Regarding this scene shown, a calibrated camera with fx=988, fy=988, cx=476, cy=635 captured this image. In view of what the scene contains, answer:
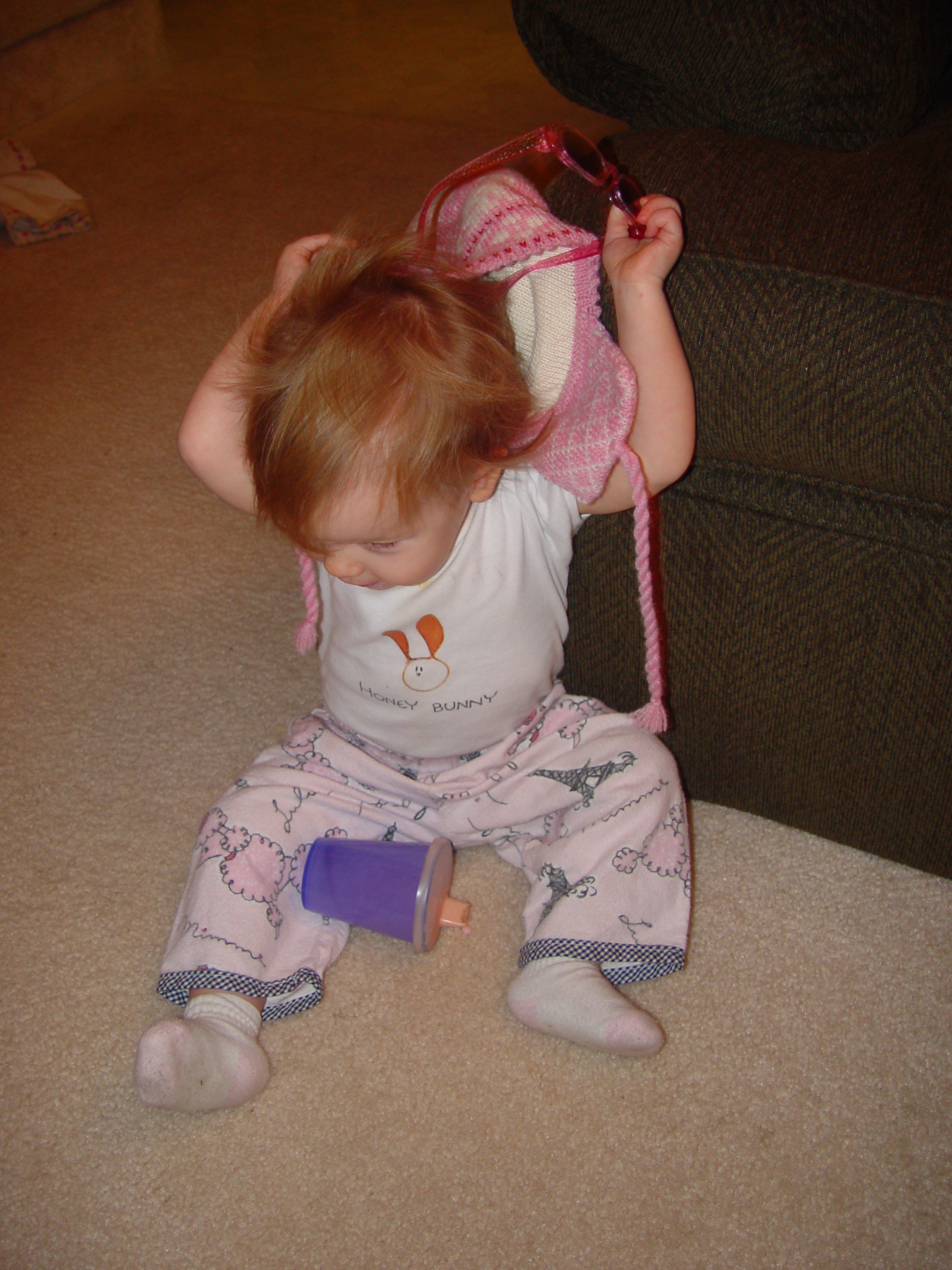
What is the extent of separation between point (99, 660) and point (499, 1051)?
0.58 m

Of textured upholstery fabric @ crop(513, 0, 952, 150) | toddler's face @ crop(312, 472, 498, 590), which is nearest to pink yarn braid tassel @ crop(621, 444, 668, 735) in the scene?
toddler's face @ crop(312, 472, 498, 590)

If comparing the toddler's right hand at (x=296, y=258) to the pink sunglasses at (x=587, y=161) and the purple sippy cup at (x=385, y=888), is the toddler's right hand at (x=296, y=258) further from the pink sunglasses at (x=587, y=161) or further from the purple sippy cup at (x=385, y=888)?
the purple sippy cup at (x=385, y=888)

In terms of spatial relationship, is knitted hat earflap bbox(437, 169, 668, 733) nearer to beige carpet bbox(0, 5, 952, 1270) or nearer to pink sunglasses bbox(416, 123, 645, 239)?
pink sunglasses bbox(416, 123, 645, 239)

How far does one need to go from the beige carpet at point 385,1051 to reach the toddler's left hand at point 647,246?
49 cm

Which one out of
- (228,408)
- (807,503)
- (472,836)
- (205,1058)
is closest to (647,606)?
(807,503)

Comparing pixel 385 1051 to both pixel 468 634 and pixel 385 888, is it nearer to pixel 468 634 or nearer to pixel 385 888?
pixel 385 888

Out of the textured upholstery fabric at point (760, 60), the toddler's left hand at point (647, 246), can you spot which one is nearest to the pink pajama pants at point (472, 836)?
the toddler's left hand at point (647, 246)

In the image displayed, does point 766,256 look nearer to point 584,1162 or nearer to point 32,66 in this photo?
point 584,1162

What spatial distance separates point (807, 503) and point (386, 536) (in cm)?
31

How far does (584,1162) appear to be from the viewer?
69cm

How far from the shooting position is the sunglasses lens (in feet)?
2.25

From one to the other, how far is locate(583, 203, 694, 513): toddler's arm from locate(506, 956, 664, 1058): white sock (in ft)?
1.23

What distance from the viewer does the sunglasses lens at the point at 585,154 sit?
687 mm

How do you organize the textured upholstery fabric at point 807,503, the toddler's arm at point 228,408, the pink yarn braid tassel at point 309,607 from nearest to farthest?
the textured upholstery fabric at point 807,503, the toddler's arm at point 228,408, the pink yarn braid tassel at point 309,607
